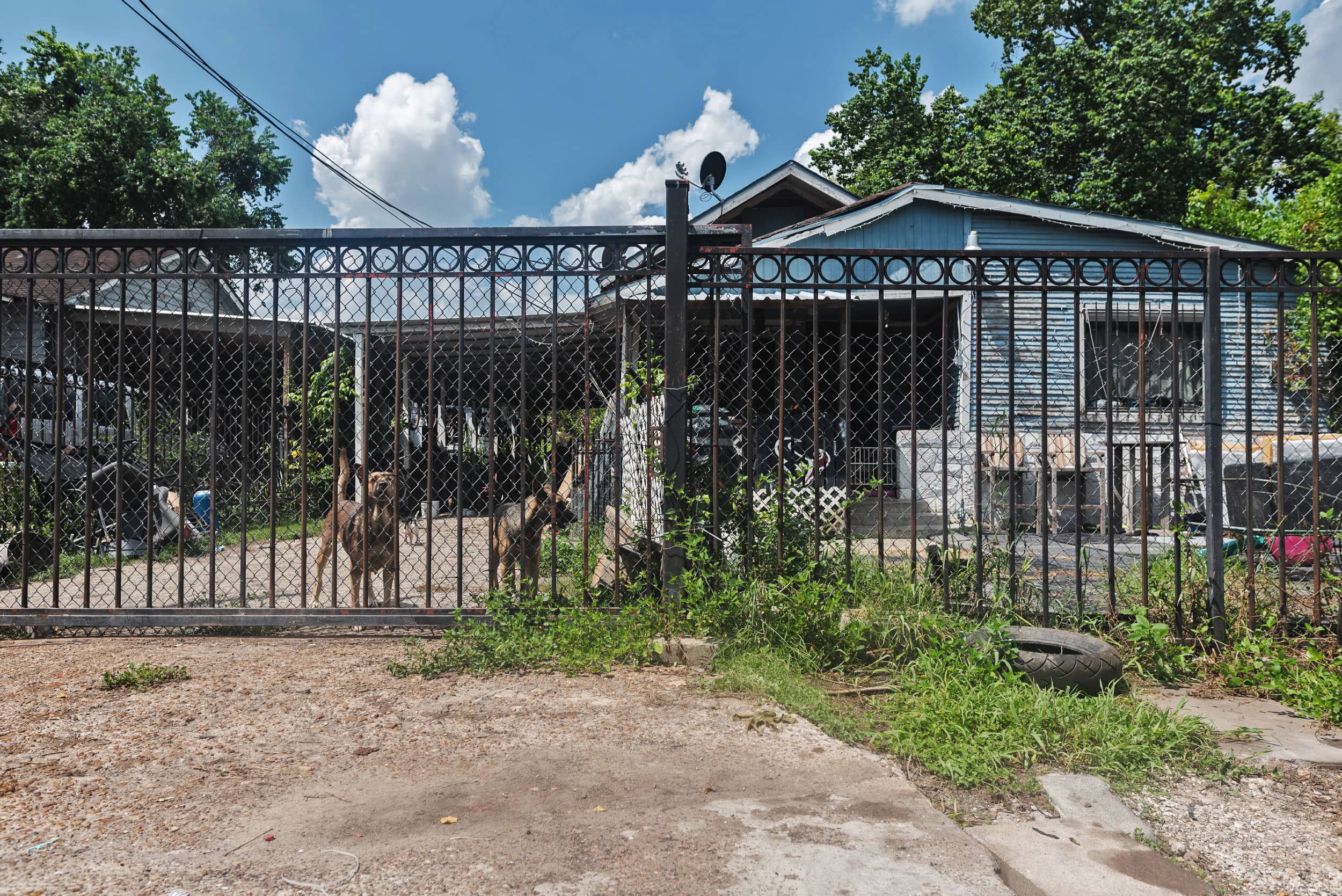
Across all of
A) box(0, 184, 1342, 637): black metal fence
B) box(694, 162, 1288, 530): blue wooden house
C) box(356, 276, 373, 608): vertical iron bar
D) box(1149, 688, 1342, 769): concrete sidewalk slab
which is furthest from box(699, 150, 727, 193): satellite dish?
box(1149, 688, 1342, 769): concrete sidewalk slab

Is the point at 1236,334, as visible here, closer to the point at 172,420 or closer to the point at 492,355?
the point at 492,355

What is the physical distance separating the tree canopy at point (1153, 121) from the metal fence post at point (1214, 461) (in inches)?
722

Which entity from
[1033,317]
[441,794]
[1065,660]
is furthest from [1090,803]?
[1033,317]

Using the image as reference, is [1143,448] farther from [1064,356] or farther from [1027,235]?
[1027,235]

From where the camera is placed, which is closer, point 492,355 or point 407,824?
point 407,824

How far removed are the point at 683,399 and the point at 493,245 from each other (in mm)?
1462

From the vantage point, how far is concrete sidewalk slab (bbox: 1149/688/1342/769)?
10.4ft

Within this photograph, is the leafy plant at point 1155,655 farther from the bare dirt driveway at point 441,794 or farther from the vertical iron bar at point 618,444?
the vertical iron bar at point 618,444

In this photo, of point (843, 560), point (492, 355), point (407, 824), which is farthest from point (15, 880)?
point (843, 560)

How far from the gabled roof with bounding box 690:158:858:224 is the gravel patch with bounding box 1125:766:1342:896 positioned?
42.2ft

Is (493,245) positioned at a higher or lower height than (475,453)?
higher

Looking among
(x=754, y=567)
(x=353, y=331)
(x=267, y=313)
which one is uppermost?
(x=353, y=331)

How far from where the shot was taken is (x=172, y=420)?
1130 centimetres

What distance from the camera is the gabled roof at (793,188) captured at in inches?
579
